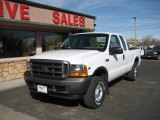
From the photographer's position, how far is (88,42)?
22.8 feet

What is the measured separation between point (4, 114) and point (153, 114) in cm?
363

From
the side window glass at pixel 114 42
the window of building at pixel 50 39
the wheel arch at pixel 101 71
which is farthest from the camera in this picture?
the window of building at pixel 50 39

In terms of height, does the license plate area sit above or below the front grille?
below

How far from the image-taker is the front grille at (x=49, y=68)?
5209mm

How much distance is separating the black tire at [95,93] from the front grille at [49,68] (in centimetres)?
78

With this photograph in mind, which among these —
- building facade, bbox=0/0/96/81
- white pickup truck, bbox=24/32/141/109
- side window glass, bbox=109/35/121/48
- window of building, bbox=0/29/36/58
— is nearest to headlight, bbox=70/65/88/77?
white pickup truck, bbox=24/32/141/109

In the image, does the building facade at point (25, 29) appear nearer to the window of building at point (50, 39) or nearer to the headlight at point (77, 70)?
the window of building at point (50, 39)

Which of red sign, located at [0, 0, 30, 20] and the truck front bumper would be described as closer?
the truck front bumper

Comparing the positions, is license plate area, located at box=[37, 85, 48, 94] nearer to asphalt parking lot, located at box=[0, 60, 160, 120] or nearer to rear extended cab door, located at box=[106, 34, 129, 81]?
asphalt parking lot, located at box=[0, 60, 160, 120]

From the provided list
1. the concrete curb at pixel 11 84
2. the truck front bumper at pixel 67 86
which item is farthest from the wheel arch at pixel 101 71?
the concrete curb at pixel 11 84

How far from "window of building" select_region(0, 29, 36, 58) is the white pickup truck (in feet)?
16.9

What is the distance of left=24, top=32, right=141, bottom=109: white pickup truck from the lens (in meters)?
5.20

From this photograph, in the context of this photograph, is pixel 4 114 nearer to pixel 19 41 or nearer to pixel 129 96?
pixel 129 96

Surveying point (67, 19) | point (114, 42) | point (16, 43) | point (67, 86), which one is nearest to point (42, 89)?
point (67, 86)
